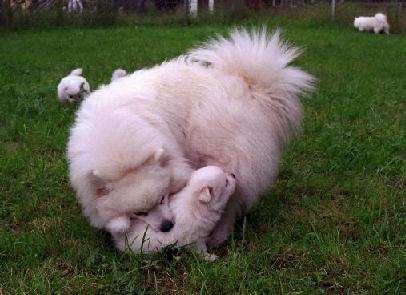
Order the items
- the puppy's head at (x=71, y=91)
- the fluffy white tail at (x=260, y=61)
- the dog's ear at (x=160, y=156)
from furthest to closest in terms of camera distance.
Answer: the puppy's head at (x=71, y=91), the fluffy white tail at (x=260, y=61), the dog's ear at (x=160, y=156)

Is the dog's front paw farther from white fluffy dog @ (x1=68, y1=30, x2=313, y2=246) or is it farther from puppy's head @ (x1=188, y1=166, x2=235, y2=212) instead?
puppy's head @ (x1=188, y1=166, x2=235, y2=212)

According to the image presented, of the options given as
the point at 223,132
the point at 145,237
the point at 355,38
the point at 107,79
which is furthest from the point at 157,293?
the point at 355,38

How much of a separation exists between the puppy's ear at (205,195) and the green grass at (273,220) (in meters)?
0.33

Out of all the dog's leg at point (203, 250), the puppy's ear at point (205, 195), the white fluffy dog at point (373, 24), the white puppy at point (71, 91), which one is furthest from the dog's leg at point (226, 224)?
the white fluffy dog at point (373, 24)

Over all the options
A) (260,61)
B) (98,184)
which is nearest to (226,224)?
(98,184)

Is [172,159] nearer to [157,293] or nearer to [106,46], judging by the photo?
[157,293]

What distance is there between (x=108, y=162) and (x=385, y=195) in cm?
217

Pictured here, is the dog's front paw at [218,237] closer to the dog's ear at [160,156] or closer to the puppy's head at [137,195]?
the puppy's head at [137,195]

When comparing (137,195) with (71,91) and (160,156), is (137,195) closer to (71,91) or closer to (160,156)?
(160,156)

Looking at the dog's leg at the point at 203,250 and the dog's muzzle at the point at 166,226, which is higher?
the dog's muzzle at the point at 166,226

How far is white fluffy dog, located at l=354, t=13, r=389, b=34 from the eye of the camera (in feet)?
59.7

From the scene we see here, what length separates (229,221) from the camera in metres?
3.79

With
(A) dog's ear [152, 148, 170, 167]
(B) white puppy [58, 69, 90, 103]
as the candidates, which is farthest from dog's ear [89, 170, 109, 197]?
(B) white puppy [58, 69, 90, 103]

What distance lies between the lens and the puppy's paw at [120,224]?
3375 millimetres
